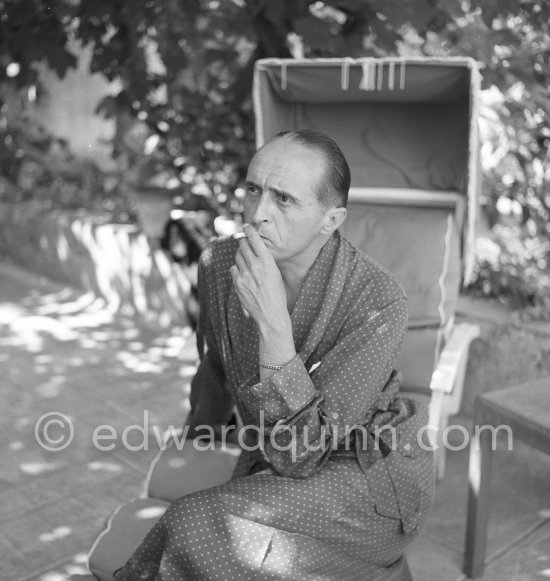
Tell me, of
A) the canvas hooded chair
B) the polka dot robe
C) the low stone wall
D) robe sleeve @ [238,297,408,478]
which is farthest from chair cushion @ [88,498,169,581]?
the low stone wall

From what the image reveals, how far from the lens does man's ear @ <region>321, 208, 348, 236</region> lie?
1.95 meters

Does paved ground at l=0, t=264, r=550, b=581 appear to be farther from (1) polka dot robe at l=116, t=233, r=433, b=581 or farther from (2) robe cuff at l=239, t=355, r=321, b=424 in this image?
(2) robe cuff at l=239, t=355, r=321, b=424

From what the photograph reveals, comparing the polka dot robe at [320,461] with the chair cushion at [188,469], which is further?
the chair cushion at [188,469]

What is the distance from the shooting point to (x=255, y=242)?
186 centimetres

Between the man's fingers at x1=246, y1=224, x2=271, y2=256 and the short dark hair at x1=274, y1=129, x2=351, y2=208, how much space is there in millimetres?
187

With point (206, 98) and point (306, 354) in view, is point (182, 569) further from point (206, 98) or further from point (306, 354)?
point (206, 98)

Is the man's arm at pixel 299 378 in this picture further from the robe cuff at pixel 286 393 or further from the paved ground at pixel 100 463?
the paved ground at pixel 100 463

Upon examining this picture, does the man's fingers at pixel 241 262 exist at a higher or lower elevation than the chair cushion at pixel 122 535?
higher

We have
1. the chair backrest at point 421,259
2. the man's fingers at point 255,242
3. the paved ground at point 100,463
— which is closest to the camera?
the man's fingers at point 255,242

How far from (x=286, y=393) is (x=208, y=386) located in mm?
673

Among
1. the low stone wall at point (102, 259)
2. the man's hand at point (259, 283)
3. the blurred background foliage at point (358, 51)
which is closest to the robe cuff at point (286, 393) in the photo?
the man's hand at point (259, 283)

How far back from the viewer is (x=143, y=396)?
13.0 feet

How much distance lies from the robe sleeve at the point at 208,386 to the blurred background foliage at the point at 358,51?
1.60m

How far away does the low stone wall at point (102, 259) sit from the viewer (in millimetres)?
5027
